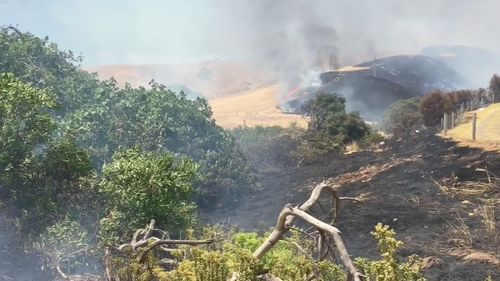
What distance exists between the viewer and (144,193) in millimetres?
10562

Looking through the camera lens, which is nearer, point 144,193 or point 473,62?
point 144,193

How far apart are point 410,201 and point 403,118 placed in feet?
71.2

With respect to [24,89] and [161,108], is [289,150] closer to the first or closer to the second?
[161,108]

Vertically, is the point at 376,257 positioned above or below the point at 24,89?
below

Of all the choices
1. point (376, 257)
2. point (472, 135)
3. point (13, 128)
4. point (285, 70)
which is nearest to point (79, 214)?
point (13, 128)

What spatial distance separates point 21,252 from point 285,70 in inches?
2384

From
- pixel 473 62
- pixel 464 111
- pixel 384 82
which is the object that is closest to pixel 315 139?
pixel 464 111

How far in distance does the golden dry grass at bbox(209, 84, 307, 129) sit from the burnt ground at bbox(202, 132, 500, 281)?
19.1 meters

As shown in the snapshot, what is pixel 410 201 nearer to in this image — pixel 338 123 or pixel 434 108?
pixel 338 123

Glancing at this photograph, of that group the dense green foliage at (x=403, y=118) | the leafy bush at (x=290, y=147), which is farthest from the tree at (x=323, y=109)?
the dense green foliage at (x=403, y=118)

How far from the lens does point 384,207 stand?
56.9 ft

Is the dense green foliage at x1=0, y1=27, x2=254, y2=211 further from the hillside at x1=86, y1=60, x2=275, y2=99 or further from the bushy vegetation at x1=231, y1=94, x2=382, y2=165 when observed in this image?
the hillside at x1=86, y1=60, x2=275, y2=99

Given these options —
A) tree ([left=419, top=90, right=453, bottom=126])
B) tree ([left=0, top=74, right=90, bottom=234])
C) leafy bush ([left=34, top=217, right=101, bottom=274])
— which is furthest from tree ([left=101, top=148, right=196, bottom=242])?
tree ([left=419, top=90, right=453, bottom=126])

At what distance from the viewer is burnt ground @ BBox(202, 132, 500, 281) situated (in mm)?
12332
